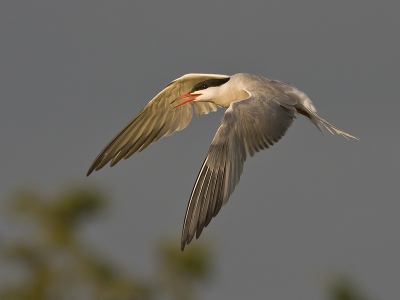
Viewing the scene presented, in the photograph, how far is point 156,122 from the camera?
522 inches

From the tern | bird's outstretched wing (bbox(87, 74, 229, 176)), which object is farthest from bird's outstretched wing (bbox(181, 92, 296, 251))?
bird's outstretched wing (bbox(87, 74, 229, 176))

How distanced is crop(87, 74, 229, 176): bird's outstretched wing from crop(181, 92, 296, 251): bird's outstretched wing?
200 centimetres

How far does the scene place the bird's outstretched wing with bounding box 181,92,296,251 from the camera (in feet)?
32.6

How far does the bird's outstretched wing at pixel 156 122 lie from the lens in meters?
13.0

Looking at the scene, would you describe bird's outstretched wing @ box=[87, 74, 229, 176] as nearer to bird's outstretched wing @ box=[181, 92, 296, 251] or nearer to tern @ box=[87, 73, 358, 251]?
tern @ box=[87, 73, 358, 251]

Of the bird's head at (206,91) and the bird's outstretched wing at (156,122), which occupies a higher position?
the bird's head at (206,91)

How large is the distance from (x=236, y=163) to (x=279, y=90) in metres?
1.94

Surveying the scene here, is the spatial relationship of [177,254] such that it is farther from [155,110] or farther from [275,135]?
[275,135]

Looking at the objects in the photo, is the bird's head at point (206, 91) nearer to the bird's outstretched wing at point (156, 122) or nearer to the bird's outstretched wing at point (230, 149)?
the bird's outstretched wing at point (156, 122)

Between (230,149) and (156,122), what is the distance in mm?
3073

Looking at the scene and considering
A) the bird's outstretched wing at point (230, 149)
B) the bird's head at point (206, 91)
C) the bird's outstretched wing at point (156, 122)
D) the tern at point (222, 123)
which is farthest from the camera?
the bird's outstretched wing at point (156, 122)

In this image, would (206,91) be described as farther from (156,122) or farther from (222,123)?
(222,123)


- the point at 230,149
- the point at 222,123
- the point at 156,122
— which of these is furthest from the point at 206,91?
the point at 230,149

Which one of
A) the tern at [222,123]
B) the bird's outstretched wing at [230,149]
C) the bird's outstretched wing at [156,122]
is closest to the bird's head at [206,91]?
Result: the tern at [222,123]
